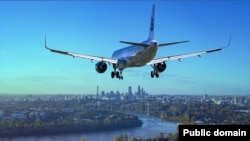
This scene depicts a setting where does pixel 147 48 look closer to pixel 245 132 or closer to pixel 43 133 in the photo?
pixel 245 132

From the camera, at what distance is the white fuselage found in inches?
1075

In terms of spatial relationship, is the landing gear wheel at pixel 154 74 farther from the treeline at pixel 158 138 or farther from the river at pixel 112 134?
the river at pixel 112 134

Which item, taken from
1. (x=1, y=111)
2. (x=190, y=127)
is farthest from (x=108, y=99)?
→ (x=190, y=127)

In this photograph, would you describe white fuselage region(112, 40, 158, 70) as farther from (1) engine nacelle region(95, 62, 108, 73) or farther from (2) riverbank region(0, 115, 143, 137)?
(2) riverbank region(0, 115, 143, 137)

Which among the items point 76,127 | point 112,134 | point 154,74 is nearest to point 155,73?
point 154,74

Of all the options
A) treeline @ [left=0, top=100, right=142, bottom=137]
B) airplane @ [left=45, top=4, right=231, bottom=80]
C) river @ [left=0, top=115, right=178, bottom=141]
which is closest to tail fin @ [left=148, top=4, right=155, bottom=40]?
airplane @ [left=45, top=4, right=231, bottom=80]

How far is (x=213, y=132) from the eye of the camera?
17891 mm

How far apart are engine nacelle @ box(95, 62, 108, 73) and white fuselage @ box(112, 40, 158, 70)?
1.18 metres

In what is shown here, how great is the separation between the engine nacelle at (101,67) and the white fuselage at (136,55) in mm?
1180

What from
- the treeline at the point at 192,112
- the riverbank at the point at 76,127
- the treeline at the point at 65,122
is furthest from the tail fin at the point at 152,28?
the treeline at the point at 65,122

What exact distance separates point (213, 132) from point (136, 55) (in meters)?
11.7

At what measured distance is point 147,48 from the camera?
27312 mm

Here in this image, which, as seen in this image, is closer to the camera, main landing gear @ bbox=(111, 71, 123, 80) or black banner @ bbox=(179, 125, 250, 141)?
black banner @ bbox=(179, 125, 250, 141)

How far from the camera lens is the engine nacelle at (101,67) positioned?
103 feet
